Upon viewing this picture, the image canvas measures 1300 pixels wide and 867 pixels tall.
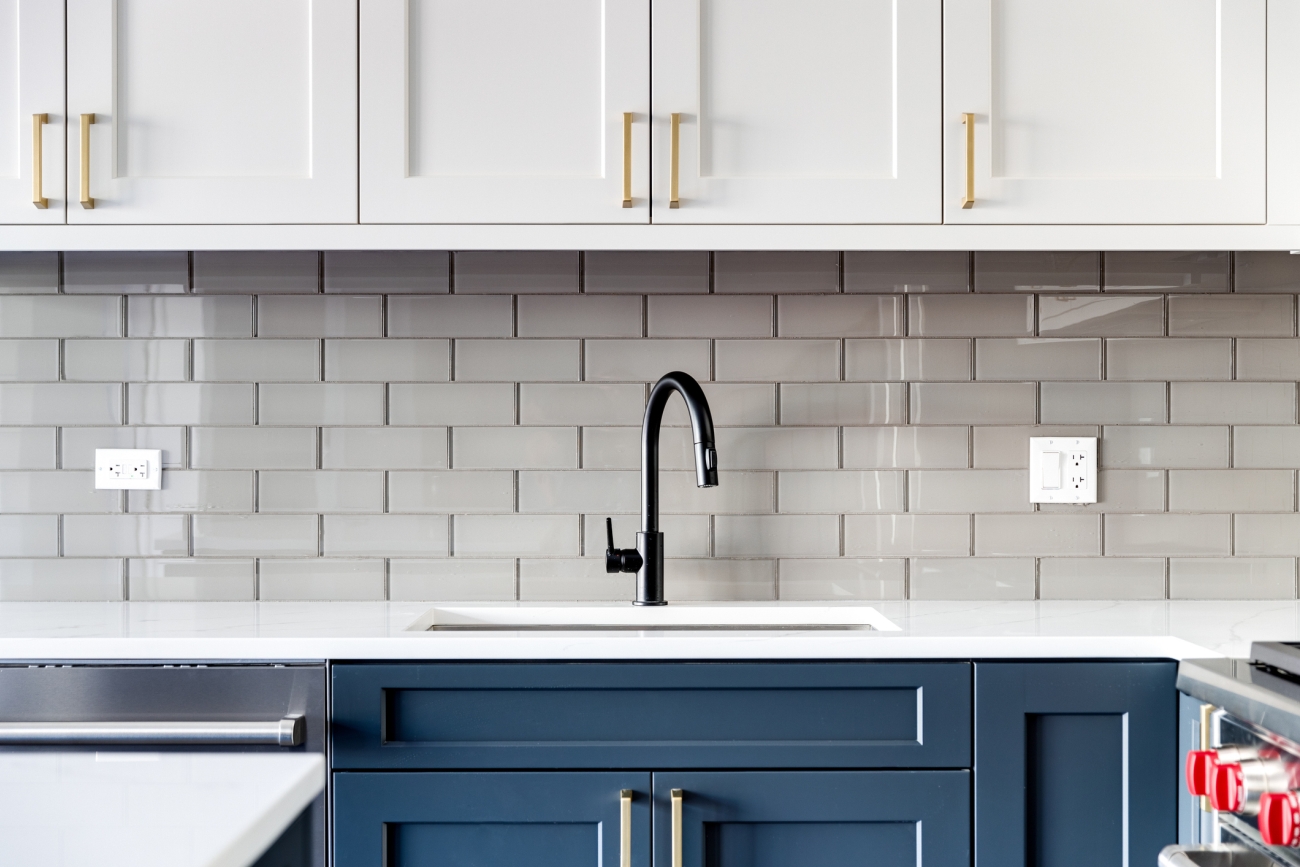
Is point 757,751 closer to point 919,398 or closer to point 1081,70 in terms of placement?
point 919,398

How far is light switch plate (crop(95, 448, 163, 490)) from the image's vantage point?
1.86m

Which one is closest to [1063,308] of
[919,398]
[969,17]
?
[919,398]

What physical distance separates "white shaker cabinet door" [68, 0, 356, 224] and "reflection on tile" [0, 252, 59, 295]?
0.41m

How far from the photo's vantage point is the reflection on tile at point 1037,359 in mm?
1866

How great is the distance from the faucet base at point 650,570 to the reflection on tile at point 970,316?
638 millimetres

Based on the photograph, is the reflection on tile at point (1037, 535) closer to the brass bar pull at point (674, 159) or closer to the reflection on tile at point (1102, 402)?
the reflection on tile at point (1102, 402)

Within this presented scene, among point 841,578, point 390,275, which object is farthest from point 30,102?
point 841,578

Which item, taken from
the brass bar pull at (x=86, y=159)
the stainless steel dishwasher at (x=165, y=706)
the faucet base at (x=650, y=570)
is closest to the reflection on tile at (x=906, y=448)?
the faucet base at (x=650, y=570)

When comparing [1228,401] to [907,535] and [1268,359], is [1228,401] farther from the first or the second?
[907,535]

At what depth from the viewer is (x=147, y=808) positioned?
779mm

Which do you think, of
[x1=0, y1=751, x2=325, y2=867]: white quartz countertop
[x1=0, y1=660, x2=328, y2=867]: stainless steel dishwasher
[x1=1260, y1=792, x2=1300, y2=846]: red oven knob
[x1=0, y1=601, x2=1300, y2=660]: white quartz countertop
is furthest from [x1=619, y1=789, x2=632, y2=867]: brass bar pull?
[x1=1260, y1=792, x2=1300, y2=846]: red oven knob

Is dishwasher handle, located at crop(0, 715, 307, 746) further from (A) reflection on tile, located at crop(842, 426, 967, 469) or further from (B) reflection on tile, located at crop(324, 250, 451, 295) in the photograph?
(A) reflection on tile, located at crop(842, 426, 967, 469)

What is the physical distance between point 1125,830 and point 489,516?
1157 mm

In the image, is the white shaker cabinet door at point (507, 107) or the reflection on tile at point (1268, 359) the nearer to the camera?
the white shaker cabinet door at point (507, 107)
